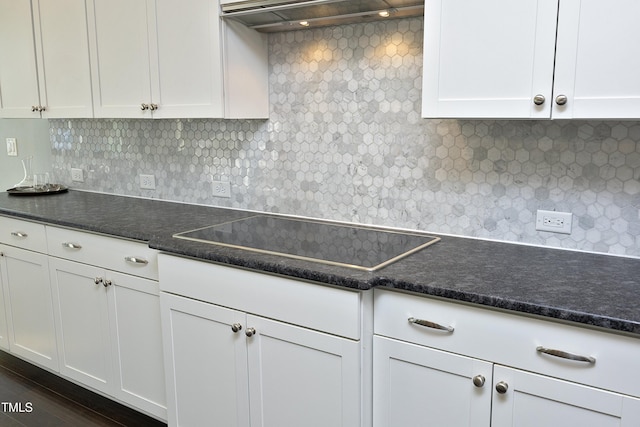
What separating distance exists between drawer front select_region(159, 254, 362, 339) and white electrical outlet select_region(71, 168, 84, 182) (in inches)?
65.9

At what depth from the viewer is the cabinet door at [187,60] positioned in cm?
221

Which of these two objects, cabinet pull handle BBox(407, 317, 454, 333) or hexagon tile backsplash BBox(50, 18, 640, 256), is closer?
cabinet pull handle BBox(407, 317, 454, 333)

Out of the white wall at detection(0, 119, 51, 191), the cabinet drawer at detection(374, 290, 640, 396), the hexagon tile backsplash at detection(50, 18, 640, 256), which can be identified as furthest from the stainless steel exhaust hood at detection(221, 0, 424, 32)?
the white wall at detection(0, 119, 51, 191)

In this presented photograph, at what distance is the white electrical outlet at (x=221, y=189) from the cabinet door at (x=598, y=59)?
1.67m

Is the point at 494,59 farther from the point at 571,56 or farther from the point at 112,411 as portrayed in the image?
the point at 112,411

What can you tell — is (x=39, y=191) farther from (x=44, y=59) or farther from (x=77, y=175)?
(x=44, y=59)

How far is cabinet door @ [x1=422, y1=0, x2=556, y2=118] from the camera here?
1.51 meters

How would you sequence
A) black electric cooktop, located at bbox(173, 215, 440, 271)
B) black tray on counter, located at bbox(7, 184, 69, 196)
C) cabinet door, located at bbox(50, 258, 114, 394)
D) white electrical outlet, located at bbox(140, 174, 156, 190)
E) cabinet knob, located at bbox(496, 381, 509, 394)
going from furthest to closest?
black tray on counter, located at bbox(7, 184, 69, 196) → white electrical outlet, located at bbox(140, 174, 156, 190) → cabinet door, located at bbox(50, 258, 114, 394) → black electric cooktop, located at bbox(173, 215, 440, 271) → cabinet knob, located at bbox(496, 381, 509, 394)

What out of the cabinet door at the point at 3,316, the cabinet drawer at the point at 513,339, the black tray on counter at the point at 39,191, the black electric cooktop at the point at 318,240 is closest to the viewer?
the cabinet drawer at the point at 513,339

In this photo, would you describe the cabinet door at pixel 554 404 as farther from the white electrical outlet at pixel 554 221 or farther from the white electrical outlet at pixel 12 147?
the white electrical outlet at pixel 12 147

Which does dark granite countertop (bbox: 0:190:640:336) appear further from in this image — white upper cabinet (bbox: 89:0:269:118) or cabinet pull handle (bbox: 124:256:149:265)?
white upper cabinet (bbox: 89:0:269:118)

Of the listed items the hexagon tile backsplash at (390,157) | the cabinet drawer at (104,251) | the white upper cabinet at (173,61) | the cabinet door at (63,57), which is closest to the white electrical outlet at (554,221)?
the hexagon tile backsplash at (390,157)

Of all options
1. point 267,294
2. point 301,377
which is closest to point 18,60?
point 267,294

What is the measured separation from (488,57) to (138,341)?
1801 millimetres
